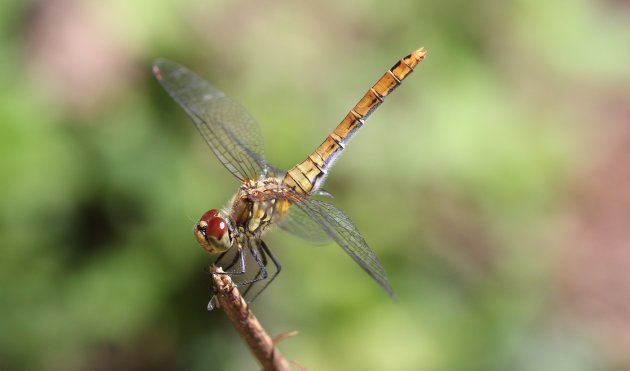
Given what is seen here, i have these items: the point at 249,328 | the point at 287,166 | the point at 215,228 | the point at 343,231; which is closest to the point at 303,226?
the point at 343,231

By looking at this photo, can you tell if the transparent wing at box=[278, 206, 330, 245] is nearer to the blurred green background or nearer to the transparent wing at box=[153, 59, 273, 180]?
the transparent wing at box=[153, 59, 273, 180]

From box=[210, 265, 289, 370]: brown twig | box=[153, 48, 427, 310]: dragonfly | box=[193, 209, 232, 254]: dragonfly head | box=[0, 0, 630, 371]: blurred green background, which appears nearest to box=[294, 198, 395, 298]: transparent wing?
box=[153, 48, 427, 310]: dragonfly

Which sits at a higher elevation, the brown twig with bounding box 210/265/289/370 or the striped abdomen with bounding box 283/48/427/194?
the striped abdomen with bounding box 283/48/427/194

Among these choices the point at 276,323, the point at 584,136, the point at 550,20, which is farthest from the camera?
the point at 584,136

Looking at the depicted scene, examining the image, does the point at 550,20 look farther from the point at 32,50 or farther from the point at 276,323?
the point at 32,50

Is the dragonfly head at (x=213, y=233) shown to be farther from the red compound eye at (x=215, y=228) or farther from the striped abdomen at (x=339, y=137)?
the striped abdomen at (x=339, y=137)

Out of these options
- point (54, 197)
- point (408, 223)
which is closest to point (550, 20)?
point (408, 223)
